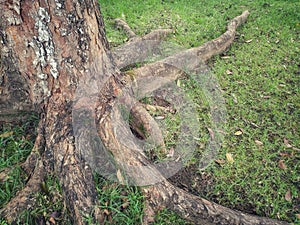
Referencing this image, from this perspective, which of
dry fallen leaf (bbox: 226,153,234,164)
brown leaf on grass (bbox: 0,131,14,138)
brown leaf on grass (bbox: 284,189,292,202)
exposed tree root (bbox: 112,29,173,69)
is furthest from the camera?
exposed tree root (bbox: 112,29,173,69)

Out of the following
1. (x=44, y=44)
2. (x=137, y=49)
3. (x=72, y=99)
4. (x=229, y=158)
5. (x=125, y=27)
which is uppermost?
(x=44, y=44)

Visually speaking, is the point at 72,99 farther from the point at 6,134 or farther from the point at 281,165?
the point at 281,165

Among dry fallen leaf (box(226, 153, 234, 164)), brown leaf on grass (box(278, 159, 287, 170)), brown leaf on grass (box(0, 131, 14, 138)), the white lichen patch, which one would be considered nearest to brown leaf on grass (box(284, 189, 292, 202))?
brown leaf on grass (box(278, 159, 287, 170))

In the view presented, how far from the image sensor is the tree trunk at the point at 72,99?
7.46 ft

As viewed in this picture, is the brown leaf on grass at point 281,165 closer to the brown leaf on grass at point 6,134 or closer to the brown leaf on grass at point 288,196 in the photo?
the brown leaf on grass at point 288,196

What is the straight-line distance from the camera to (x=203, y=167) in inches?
125

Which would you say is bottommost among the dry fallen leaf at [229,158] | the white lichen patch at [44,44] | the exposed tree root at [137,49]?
the dry fallen leaf at [229,158]

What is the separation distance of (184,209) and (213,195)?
534 mm

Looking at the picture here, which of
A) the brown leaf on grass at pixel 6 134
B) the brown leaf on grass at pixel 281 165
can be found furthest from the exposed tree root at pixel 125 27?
the brown leaf on grass at pixel 281 165

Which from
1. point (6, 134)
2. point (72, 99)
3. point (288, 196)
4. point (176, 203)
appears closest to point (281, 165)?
point (288, 196)

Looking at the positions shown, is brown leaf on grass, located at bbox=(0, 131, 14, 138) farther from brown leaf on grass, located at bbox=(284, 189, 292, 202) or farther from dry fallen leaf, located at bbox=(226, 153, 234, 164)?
brown leaf on grass, located at bbox=(284, 189, 292, 202)

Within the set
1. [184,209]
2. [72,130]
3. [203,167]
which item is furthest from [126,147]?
[203,167]

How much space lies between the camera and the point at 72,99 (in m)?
2.53

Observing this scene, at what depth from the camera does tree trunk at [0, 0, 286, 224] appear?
2273 millimetres
